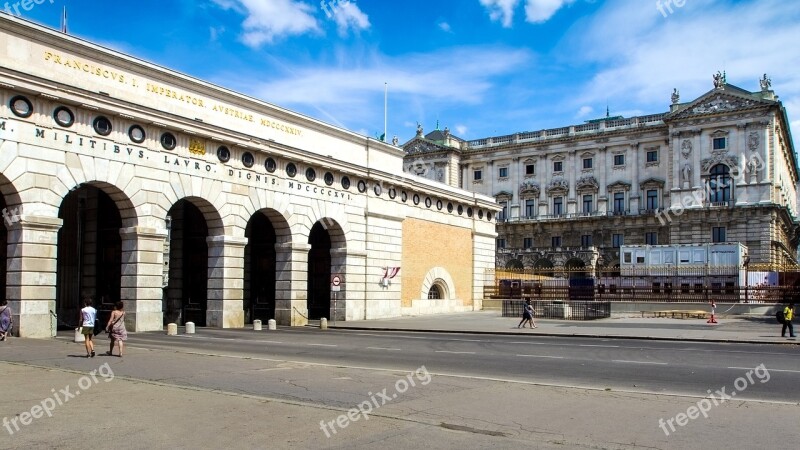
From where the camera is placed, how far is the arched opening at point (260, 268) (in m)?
36.4

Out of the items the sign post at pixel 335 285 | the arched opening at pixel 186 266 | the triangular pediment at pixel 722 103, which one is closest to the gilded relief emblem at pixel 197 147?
the arched opening at pixel 186 266

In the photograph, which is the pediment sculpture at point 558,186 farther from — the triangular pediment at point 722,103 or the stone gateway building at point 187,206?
the stone gateway building at point 187,206

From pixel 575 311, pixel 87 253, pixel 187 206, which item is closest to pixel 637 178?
pixel 575 311

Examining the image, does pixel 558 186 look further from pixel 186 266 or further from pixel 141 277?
pixel 141 277

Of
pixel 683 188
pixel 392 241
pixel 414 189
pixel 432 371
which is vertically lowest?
pixel 432 371

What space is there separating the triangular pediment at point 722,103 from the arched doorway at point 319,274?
6016 centimetres

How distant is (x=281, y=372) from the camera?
50.3 feet

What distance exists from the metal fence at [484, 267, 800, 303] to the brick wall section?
10.7 feet

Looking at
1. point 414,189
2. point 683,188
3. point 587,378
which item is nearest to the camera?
point 587,378

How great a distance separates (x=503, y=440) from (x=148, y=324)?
20.9 m

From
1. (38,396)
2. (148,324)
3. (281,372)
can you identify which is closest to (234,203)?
(148,324)

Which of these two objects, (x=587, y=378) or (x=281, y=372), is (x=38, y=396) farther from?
(x=587, y=378)

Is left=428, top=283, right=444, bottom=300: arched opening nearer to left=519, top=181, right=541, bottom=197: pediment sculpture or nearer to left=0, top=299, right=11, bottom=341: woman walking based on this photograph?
left=0, top=299, right=11, bottom=341: woman walking

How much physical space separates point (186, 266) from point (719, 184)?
221ft
